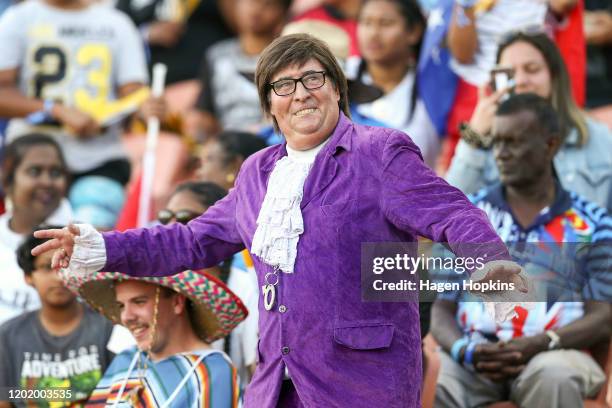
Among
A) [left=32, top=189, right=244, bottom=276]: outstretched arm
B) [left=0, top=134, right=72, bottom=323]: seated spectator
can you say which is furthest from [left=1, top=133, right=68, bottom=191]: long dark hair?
[left=32, top=189, right=244, bottom=276]: outstretched arm

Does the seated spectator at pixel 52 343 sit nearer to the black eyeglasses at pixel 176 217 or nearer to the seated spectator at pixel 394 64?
the black eyeglasses at pixel 176 217

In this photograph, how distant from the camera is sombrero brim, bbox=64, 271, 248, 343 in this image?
16.9 feet

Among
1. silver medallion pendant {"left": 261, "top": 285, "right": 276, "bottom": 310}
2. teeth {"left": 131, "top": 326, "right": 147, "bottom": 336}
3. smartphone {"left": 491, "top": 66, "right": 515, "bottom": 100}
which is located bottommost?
teeth {"left": 131, "top": 326, "right": 147, "bottom": 336}

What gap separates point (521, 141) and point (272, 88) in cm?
192

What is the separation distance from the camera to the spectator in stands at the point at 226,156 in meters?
6.75

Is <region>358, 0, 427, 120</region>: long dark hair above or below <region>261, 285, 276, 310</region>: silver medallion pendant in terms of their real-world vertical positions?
above

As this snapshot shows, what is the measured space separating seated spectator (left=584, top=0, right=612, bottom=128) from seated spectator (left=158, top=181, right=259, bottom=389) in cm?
299

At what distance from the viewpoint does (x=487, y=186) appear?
6285 mm

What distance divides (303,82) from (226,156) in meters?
2.53

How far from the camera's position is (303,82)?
4.29 metres

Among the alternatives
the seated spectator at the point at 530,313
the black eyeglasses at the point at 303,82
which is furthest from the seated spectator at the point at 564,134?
the black eyeglasses at the point at 303,82

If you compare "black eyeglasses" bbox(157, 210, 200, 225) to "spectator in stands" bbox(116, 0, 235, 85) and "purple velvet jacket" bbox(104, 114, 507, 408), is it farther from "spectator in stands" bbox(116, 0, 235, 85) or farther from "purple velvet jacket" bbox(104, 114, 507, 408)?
"spectator in stands" bbox(116, 0, 235, 85)

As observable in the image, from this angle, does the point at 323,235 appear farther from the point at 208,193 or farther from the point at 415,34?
the point at 415,34

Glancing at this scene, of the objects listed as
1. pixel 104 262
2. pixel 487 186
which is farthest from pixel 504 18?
pixel 104 262
